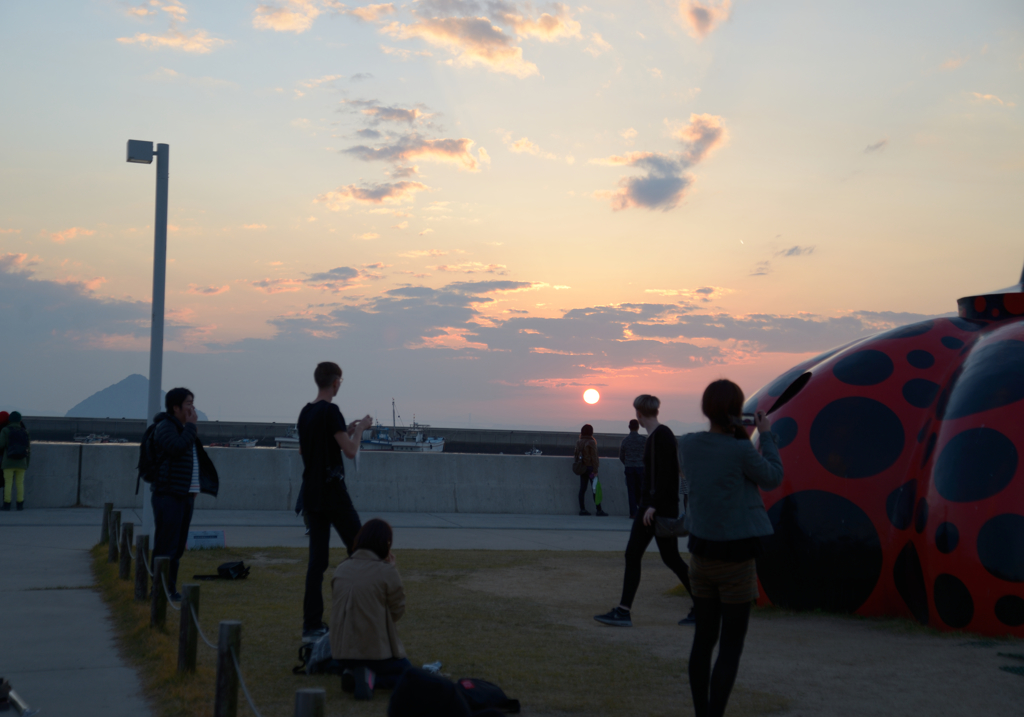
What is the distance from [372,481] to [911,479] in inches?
472

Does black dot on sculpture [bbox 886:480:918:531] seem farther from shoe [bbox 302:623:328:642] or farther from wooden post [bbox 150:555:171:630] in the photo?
wooden post [bbox 150:555:171:630]

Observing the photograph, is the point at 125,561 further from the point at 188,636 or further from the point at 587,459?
the point at 587,459

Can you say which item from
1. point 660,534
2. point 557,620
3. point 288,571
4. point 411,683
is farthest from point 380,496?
point 411,683

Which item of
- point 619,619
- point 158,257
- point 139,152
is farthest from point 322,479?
point 139,152

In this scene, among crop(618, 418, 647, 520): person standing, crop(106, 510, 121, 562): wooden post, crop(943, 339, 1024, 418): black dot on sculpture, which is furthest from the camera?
crop(618, 418, 647, 520): person standing

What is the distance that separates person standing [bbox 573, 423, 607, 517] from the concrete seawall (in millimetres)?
485

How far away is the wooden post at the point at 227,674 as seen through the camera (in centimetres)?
415

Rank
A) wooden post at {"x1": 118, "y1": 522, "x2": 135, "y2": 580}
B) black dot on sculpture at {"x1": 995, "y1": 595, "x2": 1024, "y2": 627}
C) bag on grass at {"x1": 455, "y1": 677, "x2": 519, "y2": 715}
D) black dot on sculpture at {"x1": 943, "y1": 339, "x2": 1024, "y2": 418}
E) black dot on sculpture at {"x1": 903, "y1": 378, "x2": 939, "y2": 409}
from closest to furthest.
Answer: bag on grass at {"x1": 455, "y1": 677, "x2": 519, "y2": 715}, black dot on sculpture at {"x1": 995, "y1": 595, "x2": 1024, "y2": 627}, black dot on sculpture at {"x1": 943, "y1": 339, "x2": 1024, "y2": 418}, black dot on sculpture at {"x1": 903, "y1": 378, "x2": 939, "y2": 409}, wooden post at {"x1": 118, "y1": 522, "x2": 135, "y2": 580}

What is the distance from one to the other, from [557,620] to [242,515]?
9.66 m

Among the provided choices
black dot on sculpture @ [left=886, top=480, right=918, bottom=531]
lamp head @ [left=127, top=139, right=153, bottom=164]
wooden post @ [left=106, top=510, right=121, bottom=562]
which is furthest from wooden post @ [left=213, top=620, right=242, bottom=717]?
lamp head @ [left=127, top=139, right=153, bottom=164]

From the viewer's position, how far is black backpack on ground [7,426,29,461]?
14.7 metres

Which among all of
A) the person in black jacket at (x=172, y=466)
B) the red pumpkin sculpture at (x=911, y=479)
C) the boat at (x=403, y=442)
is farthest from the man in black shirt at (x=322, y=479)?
the boat at (x=403, y=442)

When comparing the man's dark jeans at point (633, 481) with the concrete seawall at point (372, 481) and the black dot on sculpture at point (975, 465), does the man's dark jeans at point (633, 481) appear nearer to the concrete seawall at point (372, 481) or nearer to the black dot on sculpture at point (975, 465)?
the concrete seawall at point (372, 481)

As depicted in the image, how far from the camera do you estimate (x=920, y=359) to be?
27.5 ft
